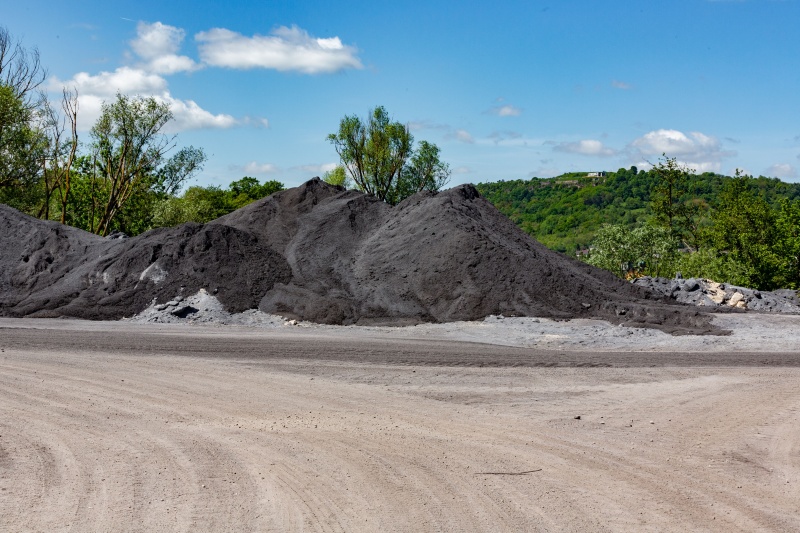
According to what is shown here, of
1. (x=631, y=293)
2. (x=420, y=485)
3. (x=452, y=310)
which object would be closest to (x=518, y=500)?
(x=420, y=485)

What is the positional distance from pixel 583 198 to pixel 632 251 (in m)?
56.8

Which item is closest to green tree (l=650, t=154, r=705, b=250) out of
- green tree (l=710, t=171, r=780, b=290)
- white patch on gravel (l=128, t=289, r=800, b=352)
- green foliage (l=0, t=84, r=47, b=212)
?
green tree (l=710, t=171, r=780, b=290)

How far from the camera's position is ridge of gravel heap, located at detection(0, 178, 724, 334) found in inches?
1037

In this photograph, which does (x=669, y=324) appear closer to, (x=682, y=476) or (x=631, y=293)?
(x=631, y=293)

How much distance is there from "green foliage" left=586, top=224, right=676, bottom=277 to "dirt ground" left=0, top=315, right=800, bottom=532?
23319mm

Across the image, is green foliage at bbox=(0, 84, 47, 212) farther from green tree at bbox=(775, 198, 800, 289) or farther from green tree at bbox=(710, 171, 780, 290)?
green tree at bbox=(775, 198, 800, 289)

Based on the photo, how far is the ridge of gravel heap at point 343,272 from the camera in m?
26.3

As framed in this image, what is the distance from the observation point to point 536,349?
67.1 ft

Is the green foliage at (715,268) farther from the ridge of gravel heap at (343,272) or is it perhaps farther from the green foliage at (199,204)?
the green foliage at (199,204)

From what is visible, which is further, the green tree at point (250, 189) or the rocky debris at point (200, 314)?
the green tree at point (250, 189)

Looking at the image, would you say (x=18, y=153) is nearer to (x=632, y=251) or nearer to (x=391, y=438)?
(x=632, y=251)

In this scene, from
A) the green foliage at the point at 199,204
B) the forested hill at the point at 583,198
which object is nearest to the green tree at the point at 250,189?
the green foliage at the point at 199,204

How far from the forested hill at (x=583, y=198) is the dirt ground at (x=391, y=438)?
58416mm

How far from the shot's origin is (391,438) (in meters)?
10.7
